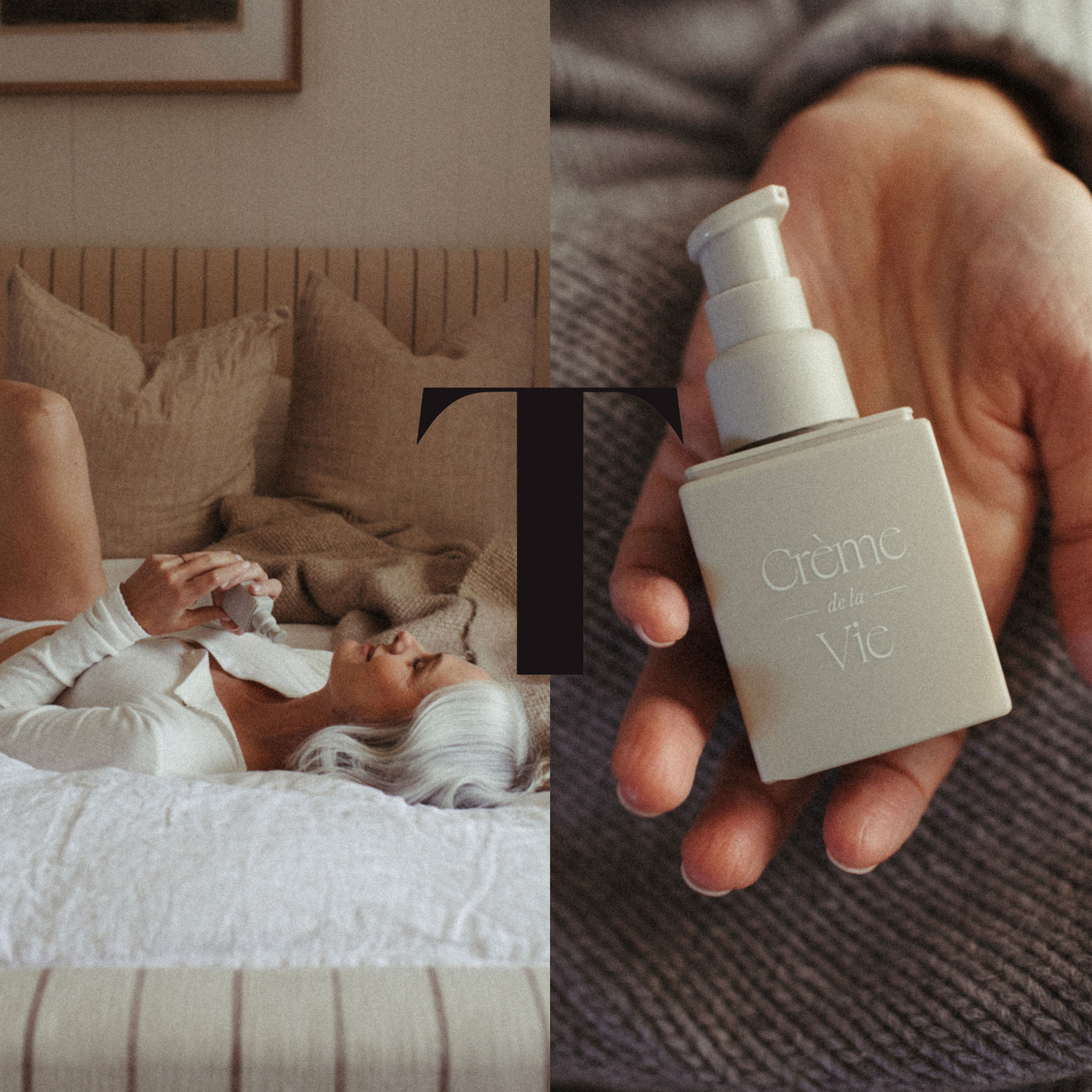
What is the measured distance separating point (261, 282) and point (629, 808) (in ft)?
3.29

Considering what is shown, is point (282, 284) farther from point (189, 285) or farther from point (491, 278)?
point (491, 278)

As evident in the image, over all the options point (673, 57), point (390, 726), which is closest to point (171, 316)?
point (390, 726)

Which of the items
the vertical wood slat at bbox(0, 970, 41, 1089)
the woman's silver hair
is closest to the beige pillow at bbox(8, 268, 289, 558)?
the woman's silver hair

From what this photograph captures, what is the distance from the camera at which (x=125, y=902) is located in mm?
328

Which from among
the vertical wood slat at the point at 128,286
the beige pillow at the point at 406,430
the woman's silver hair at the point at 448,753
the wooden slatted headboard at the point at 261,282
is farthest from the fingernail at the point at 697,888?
the vertical wood slat at the point at 128,286

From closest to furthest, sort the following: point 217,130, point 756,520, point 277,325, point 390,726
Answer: point 756,520, point 390,726, point 277,325, point 217,130

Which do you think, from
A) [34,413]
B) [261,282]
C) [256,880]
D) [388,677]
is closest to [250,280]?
[261,282]

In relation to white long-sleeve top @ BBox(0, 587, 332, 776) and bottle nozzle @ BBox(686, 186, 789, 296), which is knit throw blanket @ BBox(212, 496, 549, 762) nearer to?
white long-sleeve top @ BBox(0, 587, 332, 776)

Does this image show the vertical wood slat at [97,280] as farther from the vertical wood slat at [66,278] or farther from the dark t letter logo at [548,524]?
the dark t letter logo at [548,524]

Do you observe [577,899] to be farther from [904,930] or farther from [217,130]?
[217,130]

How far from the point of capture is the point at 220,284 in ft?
3.27

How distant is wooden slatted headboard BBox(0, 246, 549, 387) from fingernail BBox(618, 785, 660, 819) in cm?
92

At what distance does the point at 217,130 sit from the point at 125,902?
92 cm

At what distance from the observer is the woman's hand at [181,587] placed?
0.61 metres
